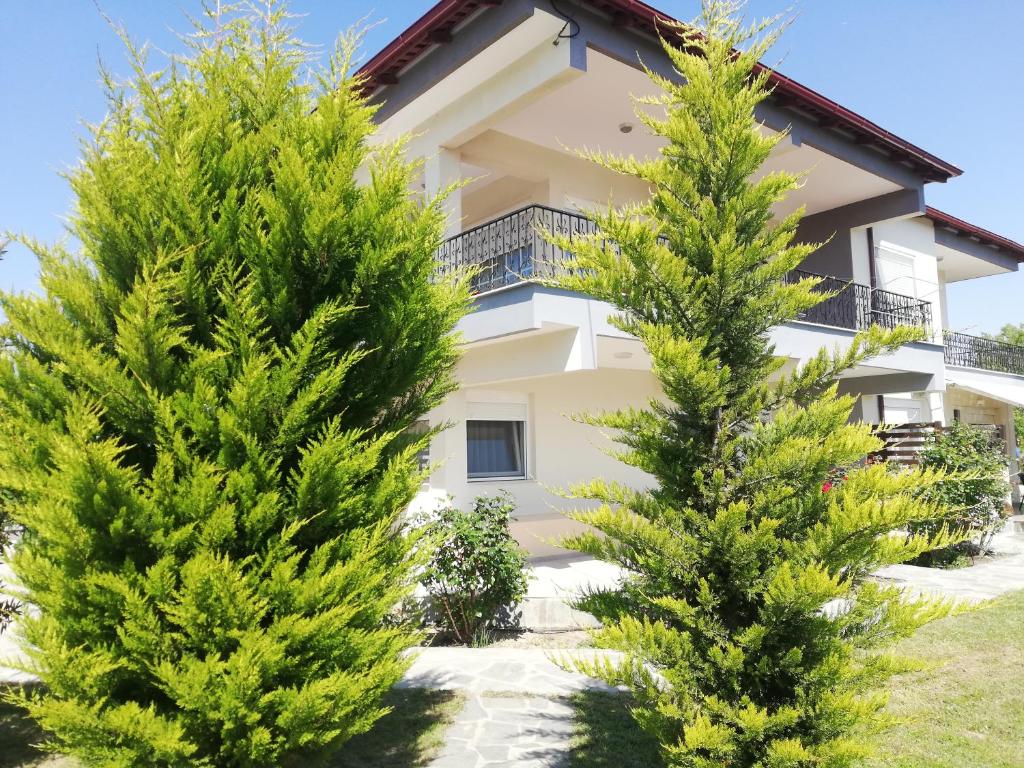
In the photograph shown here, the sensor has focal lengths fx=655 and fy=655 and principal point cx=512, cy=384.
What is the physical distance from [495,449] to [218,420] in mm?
10081

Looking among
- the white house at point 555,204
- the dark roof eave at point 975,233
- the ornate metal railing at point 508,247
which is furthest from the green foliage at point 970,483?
the ornate metal railing at point 508,247

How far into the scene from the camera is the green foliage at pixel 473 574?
8789 millimetres

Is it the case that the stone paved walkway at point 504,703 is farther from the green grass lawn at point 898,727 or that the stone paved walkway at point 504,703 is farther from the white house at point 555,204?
the white house at point 555,204

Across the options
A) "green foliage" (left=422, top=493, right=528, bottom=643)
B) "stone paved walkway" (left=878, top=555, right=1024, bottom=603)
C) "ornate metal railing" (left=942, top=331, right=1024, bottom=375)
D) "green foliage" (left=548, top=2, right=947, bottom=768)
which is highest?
"ornate metal railing" (left=942, top=331, right=1024, bottom=375)

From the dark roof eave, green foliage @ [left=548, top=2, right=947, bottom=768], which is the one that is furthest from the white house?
green foliage @ [left=548, top=2, right=947, bottom=768]

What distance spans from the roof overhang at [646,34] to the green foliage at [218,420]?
4.42m

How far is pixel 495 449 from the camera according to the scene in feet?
44.7

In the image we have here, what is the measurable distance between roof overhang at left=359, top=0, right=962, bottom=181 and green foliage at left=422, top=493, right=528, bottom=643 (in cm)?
597

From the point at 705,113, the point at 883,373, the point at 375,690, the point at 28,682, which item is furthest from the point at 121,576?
the point at 883,373

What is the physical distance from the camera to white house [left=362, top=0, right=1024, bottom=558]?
33.6 feet

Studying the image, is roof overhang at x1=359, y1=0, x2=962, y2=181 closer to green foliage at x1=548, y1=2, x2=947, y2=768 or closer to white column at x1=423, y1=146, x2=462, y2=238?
white column at x1=423, y1=146, x2=462, y2=238

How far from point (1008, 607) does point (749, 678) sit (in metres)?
8.52

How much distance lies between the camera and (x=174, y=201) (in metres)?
3.87

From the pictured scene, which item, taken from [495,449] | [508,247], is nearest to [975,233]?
[495,449]
